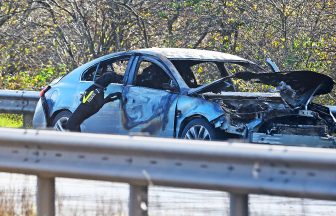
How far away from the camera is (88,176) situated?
537 centimetres

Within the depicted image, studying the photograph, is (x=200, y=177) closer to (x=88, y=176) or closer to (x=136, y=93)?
(x=88, y=176)

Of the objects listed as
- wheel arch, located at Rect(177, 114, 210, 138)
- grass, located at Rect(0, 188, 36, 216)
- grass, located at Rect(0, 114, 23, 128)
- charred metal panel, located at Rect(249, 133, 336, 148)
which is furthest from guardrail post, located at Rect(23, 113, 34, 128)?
grass, located at Rect(0, 188, 36, 216)

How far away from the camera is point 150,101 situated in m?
11.9

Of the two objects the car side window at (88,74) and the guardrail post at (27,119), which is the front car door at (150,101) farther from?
the guardrail post at (27,119)

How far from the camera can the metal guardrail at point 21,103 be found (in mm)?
15344

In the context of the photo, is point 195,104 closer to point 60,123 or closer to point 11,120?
point 60,123

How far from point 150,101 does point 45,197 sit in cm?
633

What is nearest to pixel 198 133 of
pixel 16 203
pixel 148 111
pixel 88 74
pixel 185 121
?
pixel 185 121

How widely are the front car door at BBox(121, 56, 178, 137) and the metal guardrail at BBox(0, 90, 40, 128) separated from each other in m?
3.41

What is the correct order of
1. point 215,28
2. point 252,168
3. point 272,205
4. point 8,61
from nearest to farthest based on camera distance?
1. point 252,168
2. point 272,205
3. point 215,28
4. point 8,61

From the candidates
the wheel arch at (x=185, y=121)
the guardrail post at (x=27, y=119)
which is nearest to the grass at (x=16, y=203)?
the wheel arch at (x=185, y=121)

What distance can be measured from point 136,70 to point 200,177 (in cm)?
731

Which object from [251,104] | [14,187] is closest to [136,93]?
[251,104]

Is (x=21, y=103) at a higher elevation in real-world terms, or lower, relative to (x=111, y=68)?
higher
